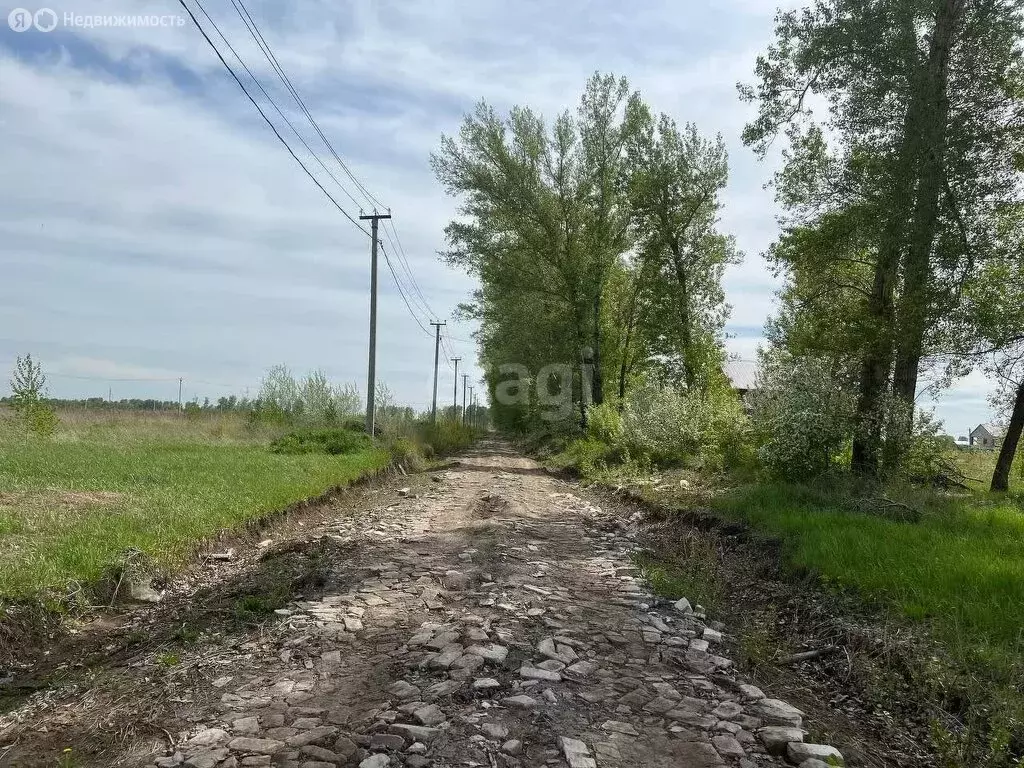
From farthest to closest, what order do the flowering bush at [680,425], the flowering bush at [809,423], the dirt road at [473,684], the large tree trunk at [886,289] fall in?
the flowering bush at [680,425], the flowering bush at [809,423], the large tree trunk at [886,289], the dirt road at [473,684]

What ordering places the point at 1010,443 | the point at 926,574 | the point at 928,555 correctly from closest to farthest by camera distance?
the point at 926,574 → the point at 928,555 → the point at 1010,443

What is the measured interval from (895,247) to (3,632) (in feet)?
40.7

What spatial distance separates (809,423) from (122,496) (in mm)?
10990

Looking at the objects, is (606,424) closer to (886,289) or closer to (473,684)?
(886,289)

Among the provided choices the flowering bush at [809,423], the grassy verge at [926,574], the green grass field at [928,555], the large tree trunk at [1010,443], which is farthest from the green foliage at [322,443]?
the large tree trunk at [1010,443]

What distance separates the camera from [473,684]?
4.11m

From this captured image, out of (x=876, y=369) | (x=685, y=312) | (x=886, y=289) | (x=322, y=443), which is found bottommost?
(x=322, y=443)

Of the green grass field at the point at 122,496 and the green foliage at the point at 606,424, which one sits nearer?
the green grass field at the point at 122,496

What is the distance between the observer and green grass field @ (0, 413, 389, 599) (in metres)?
6.18

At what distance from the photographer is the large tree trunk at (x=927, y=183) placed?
10.4 metres

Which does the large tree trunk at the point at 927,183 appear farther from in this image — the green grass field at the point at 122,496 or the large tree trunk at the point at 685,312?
the large tree trunk at the point at 685,312

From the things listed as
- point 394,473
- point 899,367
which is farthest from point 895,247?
point 394,473

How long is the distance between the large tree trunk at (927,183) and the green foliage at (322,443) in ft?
50.7

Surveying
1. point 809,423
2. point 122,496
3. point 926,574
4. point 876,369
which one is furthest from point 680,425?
point 122,496
